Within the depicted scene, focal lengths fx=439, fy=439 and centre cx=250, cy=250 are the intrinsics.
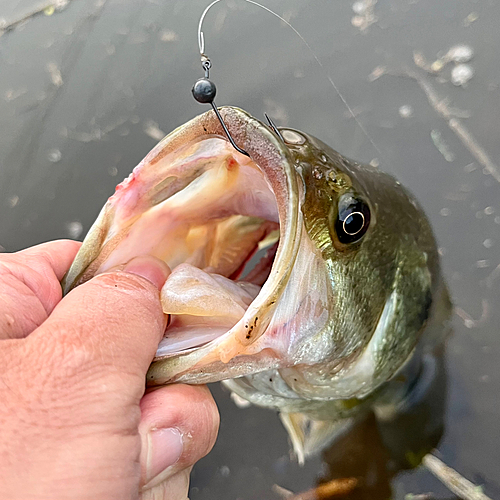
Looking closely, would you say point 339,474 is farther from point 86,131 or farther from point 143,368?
point 86,131

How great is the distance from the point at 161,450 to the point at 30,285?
1.77 ft

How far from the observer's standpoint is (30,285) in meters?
1.13

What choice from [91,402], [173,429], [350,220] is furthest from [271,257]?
[91,402]

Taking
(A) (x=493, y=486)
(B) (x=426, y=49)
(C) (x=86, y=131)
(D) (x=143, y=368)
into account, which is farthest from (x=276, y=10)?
(A) (x=493, y=486)

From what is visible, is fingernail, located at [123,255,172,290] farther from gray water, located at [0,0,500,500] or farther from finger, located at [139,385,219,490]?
A: gray water, located at [0,0,500,500]

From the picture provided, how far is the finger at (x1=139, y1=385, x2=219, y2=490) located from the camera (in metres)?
0.92

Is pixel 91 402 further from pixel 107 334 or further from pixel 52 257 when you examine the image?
pixel 52 257

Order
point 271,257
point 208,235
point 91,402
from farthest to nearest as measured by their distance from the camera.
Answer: point 271,257, point 208,235, point 91,402

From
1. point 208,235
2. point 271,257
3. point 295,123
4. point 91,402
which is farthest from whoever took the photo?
point 295,123

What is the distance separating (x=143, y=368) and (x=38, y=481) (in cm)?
28

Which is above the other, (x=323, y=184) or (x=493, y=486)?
(x=323, y=184)

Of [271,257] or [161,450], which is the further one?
[271,257]

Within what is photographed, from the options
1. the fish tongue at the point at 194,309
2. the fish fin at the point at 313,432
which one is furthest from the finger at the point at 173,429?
the fish fin at the point at 313,432

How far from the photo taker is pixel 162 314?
1.08 m
